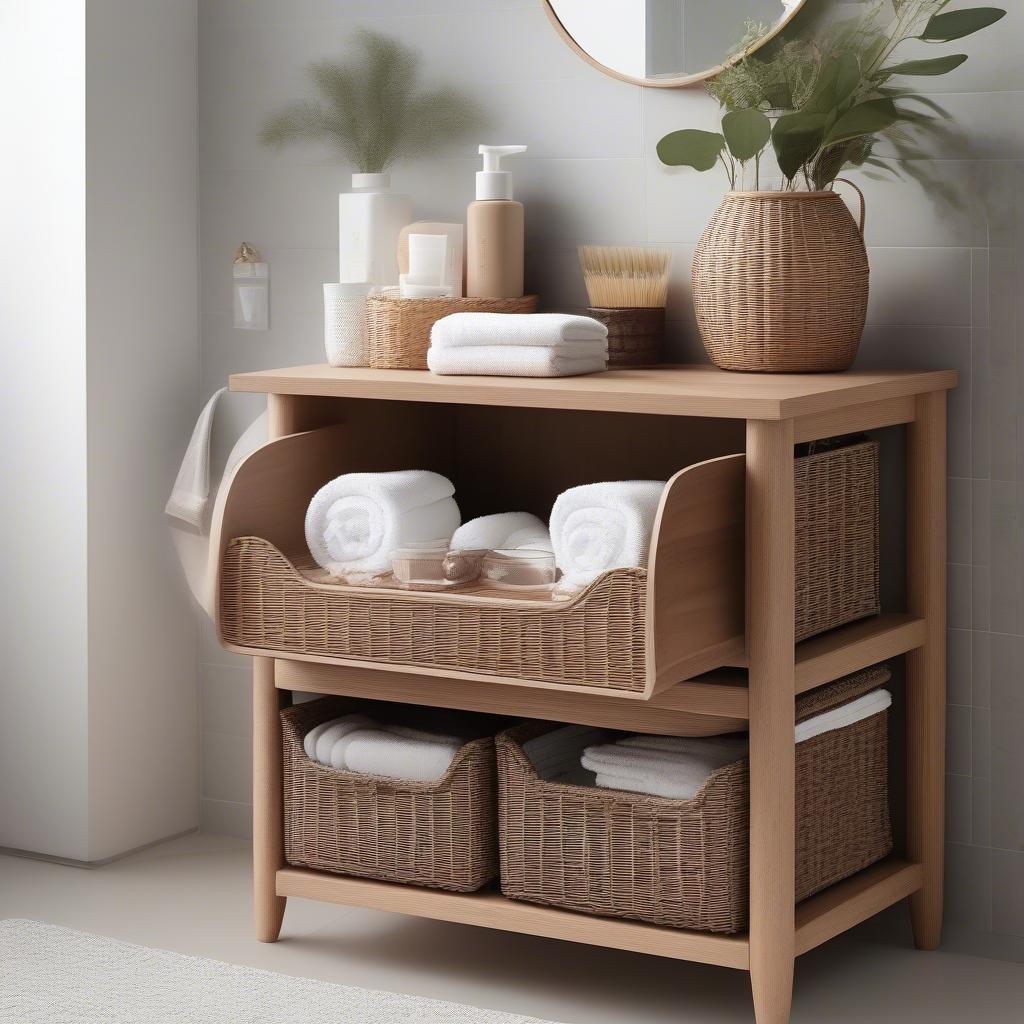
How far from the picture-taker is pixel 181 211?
8.93 ft

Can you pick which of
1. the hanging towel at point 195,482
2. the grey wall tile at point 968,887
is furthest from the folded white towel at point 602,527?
the hanging towel at point 195,482

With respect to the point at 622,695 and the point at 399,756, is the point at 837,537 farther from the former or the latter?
the point at 399,756

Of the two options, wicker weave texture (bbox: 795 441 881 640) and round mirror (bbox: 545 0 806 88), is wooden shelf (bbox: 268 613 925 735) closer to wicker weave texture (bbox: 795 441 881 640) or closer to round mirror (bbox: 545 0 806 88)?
wicker weave texture (bbox: 795 441 881 640)

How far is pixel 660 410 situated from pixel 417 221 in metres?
0.81

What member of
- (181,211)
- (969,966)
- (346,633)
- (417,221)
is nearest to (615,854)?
(346,633)

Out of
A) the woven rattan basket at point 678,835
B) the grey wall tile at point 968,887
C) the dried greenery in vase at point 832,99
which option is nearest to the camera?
the woven rattan basket at point 678,835

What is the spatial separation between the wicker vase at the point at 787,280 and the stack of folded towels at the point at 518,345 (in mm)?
178

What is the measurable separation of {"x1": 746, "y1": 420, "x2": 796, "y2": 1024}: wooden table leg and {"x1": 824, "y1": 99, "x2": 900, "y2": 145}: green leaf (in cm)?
42

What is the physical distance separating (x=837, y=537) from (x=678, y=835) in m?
0.43

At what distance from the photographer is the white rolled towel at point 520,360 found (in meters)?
2.04

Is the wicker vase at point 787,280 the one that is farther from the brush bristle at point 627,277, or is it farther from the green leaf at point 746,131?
the brush bristle at point 627,277

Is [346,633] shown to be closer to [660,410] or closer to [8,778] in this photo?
[660,410]

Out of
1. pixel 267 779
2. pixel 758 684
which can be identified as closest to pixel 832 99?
pixel 758 684

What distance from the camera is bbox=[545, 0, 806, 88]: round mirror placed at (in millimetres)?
2230
